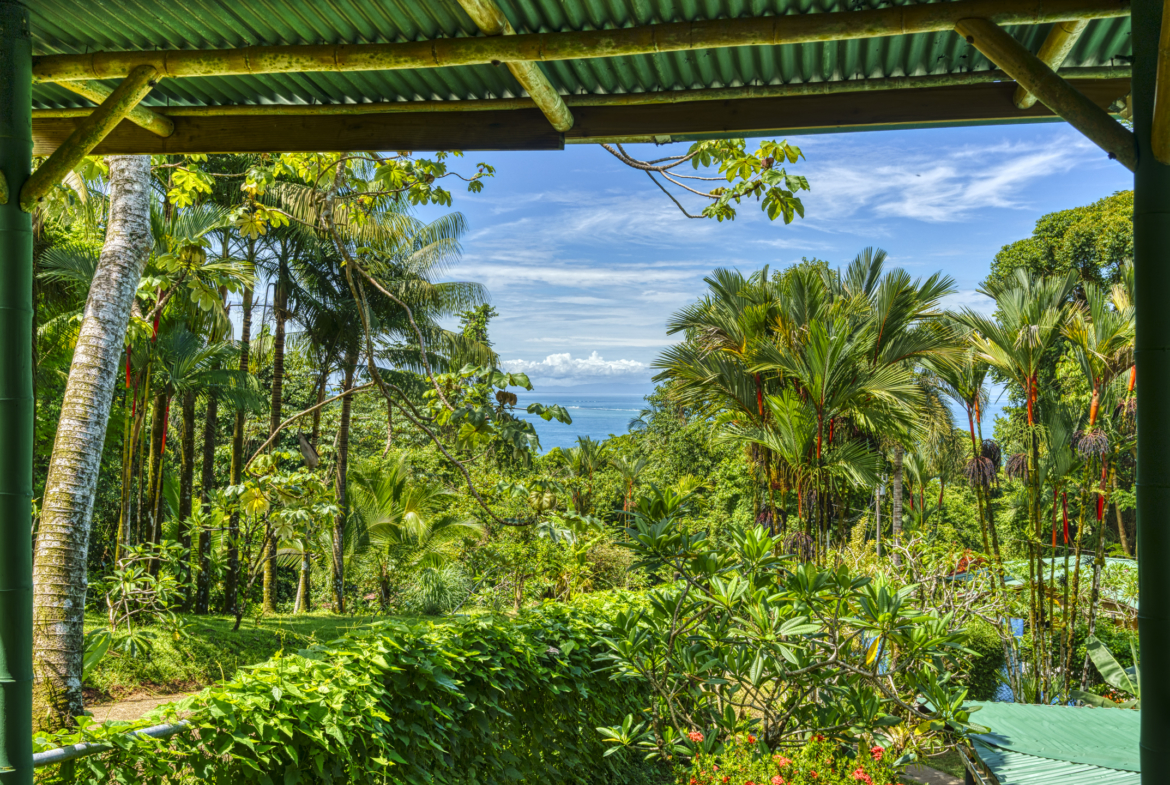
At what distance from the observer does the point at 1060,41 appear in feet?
5.82

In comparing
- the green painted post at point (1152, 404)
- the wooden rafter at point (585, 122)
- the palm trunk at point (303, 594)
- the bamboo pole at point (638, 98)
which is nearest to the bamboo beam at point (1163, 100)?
the green painted post at point (1152, 404)

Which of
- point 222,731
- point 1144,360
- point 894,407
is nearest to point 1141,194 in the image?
point 1144,360

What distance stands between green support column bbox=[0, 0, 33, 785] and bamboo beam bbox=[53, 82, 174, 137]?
2.00ft

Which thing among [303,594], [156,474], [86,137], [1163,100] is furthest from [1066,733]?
[303,594]

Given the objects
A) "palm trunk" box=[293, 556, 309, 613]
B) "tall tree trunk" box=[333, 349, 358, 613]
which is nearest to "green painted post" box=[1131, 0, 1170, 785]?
"tall tree trunk" box=[333, 349, 358, 613]

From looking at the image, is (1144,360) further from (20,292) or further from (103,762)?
(103,762)

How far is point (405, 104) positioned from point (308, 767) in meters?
2.24

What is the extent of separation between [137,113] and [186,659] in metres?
7.96

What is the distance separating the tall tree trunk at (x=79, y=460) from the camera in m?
4.73

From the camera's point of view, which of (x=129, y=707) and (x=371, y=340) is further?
(x=129, y=707)

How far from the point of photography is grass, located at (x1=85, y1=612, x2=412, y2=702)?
7641mm

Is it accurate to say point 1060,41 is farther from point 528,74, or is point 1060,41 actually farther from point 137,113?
point 137,113

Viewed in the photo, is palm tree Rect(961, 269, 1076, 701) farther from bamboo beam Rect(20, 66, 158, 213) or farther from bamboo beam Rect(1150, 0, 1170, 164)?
bamboo beam Rect(20, 66, 158, 213)

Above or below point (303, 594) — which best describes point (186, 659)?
above
